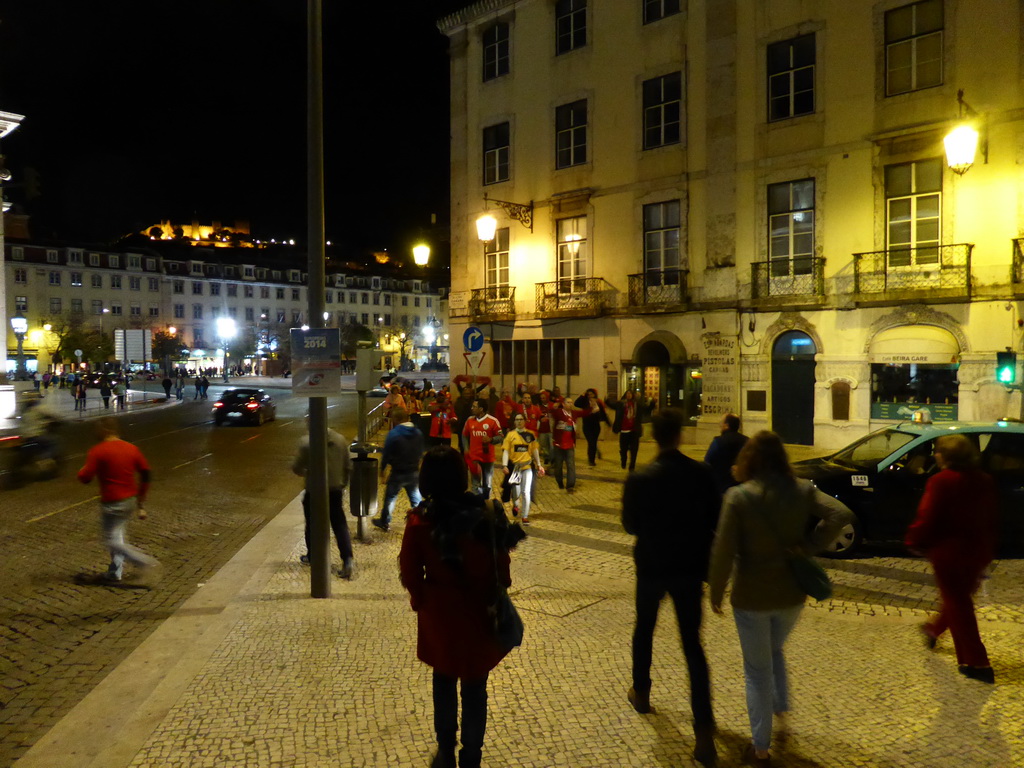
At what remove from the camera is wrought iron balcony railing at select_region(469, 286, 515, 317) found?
24.8 meters

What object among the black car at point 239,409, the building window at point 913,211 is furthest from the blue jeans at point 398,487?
the black car at point 239,409

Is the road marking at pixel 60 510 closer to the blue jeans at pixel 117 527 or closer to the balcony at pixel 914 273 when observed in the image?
the blue jeans at pixel 117 527

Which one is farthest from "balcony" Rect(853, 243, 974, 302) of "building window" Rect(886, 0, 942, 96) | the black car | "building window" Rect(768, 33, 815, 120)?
the black car

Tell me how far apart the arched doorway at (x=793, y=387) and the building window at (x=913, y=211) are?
2855mm

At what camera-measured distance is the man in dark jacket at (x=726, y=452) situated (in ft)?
26.1

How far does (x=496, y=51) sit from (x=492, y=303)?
8.59 m

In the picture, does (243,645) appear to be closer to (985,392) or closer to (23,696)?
(23,696)

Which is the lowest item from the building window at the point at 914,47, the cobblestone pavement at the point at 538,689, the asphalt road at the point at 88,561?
the asphalt road at the point at 88,561

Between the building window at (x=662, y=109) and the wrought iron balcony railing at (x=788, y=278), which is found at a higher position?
the building window at (x=662, y=109)

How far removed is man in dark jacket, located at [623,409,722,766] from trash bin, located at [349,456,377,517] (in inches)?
194

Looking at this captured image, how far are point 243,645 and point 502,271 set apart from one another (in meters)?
20.5

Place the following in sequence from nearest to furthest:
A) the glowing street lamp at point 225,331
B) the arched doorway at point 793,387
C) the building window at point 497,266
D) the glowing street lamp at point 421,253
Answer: the arched doorway at point 793,387 → the glowing street lamp at point 421,253 → the building window at point 497,266 → the glowing street lamp at point 225,331

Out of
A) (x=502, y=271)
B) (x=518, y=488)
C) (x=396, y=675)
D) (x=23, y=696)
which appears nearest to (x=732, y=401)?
(x=502, y=271)

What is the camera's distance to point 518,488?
1067 cm
